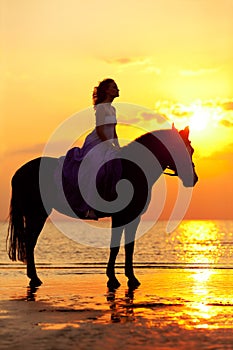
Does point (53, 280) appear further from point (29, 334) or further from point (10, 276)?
point (29, 334)

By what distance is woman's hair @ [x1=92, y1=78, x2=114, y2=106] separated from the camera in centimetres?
1262

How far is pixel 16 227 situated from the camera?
13508 millimetres

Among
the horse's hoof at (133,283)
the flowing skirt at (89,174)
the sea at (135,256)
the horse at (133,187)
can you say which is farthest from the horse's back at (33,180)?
the sea at (135,256)

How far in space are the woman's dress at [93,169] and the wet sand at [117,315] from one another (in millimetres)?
1590

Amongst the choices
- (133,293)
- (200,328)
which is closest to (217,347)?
(200,328)

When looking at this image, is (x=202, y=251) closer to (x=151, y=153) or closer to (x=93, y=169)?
(x=151, y=153)

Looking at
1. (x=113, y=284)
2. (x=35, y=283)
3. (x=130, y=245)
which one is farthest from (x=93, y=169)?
(x=35, y=283)

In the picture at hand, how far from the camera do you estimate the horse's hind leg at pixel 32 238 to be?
43.9 feet

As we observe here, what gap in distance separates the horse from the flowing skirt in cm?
17

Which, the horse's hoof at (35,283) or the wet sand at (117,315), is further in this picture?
the horse's hoof at (35,283)

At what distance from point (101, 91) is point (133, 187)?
1.82 metres

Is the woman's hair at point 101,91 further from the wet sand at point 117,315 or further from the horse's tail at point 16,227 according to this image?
the wet sand at point 117,315

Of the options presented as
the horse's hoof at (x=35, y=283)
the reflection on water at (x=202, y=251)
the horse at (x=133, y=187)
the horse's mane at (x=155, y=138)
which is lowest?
the reflection on water at (x=202, y=251)

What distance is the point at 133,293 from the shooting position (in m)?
11.7
